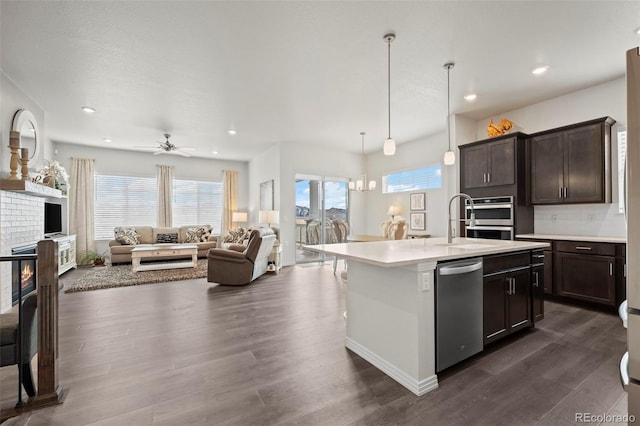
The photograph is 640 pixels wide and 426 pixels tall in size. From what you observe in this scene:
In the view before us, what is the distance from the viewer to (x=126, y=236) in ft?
22.3

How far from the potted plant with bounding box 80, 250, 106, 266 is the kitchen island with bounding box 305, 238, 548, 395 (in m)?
6.71

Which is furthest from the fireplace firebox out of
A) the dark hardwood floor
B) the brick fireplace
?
the dark hardwood floor

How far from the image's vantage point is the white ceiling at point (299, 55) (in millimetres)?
2402

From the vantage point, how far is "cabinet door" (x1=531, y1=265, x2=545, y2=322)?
2746mm

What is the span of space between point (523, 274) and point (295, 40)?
318cm

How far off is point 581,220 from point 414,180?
123 inches

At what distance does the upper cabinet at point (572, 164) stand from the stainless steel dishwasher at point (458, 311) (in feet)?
8.86

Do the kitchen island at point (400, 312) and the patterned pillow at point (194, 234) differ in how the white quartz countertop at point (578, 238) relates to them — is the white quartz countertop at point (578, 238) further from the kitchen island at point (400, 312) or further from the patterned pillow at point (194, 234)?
the patterned pillow at point (194, 234)

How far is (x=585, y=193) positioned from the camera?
3.63 m

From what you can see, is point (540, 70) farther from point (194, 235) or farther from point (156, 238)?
point (156, 238)

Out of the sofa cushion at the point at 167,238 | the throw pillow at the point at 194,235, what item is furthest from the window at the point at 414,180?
the sofa cushion at the point at 167,238

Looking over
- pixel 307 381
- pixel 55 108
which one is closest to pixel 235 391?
pixel 307 381

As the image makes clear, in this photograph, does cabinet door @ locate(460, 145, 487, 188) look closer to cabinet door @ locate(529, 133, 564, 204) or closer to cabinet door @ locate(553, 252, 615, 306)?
cabinet door @ locate(529, 133, 564, 204)

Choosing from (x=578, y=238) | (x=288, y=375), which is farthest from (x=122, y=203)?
(x=578, y=238)
